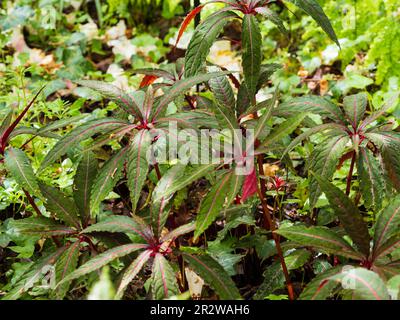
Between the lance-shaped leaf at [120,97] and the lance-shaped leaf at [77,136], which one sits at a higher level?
the lance-shaped leaf at [120,97]

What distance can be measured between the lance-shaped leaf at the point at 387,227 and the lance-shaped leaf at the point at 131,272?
22.4 inches

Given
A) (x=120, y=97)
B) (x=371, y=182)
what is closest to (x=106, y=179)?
(x=120, y=97)

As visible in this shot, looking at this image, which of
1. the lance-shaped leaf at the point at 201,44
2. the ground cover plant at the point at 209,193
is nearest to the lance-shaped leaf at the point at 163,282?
the ground cover plant at the point at 209,193

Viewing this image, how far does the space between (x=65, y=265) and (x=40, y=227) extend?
18 centimetres

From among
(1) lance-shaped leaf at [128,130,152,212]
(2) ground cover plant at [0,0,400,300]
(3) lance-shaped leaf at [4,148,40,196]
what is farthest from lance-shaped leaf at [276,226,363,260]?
(3) lance-shaped leaf at [4,148,40,196]

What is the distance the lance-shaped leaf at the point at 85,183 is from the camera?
5.15 ft

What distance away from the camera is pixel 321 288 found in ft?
3.88

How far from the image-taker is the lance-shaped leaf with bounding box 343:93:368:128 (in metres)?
1.56

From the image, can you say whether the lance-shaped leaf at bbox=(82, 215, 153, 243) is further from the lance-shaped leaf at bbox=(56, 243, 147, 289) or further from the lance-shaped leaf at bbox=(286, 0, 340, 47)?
the lance-shaped leaf at bbox=(286, 0, 340, 47)

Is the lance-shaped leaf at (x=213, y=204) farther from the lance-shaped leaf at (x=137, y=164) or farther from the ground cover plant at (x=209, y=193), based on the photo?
the lance-shaped leaf at (x=137, y=164)

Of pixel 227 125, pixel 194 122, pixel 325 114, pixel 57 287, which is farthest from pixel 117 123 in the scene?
pixel 325 114

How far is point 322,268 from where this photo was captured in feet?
5.22

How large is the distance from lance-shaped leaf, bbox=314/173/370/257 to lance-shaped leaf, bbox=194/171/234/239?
23cm

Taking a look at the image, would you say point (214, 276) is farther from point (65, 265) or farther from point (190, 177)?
point (65, 265)
